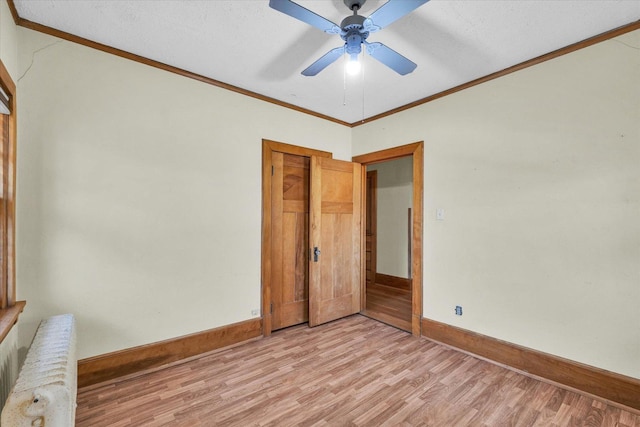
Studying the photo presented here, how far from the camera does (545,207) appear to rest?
242 centimetres

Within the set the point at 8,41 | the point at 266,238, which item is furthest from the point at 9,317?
the point at 266,238

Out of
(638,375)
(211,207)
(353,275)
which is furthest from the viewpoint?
(353,275)

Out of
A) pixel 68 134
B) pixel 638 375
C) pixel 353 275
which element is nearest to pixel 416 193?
pixel 353 275

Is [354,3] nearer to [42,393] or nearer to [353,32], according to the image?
[353,32]

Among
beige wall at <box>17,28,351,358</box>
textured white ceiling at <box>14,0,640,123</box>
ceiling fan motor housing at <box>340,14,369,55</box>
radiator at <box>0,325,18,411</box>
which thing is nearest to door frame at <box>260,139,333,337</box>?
beige wall at <box>17,28,351,358</box>

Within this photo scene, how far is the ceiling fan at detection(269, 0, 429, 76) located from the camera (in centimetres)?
151

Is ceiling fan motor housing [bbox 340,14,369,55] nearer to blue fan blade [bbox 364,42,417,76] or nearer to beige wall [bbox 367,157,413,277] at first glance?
blue fan blade [bbox 364,42,417,76]

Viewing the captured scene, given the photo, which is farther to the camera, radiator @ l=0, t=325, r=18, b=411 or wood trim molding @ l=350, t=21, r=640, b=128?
wood trim molding @ l=350, t=21, r=640, b=128

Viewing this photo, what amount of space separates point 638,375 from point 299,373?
2.43 m

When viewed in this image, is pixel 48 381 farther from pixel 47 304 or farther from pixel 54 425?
pixel 47 304

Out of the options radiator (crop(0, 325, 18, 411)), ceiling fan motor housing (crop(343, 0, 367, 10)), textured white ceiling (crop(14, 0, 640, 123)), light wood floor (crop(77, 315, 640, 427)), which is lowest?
light wood floor (crop(77, 315, 640, 427))

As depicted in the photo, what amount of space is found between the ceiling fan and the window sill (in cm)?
216

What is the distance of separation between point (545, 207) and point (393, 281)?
3163 mm

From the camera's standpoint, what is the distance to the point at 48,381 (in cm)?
135
